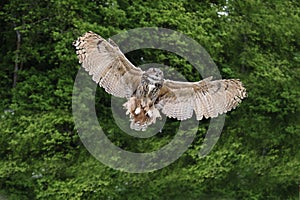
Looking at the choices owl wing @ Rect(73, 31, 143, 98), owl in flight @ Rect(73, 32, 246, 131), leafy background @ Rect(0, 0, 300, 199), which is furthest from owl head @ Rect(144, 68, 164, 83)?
leafy background @ Rect(0, 0, 300, 199)

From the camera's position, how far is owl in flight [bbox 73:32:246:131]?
9.76 ft

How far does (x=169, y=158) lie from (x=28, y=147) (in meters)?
1.63

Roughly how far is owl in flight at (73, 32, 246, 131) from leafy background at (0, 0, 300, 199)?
3293mm

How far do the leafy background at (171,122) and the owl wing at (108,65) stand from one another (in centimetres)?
335

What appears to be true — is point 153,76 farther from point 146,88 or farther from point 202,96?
point 202,96

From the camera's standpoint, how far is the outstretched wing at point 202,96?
3156 mm

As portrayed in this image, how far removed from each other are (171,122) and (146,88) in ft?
14.7

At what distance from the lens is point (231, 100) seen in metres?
3.17

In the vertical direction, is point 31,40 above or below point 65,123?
above

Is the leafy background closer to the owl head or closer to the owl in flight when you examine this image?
the owl in flight

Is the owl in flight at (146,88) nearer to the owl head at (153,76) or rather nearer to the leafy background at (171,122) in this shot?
the owl head at (153,76)

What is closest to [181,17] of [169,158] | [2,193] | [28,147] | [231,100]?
[169,158]

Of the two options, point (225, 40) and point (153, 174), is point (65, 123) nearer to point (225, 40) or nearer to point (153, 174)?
point (153, 174)

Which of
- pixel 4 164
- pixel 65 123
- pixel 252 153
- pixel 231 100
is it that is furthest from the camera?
pixel 252 153
